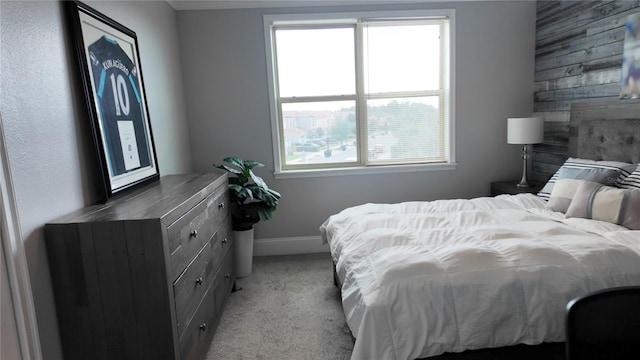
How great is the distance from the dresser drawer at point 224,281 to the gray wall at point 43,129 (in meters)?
0.98

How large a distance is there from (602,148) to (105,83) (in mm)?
3491

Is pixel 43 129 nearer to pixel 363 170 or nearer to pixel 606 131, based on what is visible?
pixel 363 170

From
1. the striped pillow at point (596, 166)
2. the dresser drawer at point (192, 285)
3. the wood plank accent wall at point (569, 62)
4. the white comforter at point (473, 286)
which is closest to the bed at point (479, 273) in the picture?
the white comforter at point (473, 286)

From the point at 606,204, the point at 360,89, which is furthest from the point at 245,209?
the point at 606,204

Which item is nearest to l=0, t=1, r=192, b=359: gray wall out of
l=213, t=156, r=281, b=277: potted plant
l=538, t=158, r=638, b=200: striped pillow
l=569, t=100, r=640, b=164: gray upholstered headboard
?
l=213, t=156, r=281, b=277: potted plant

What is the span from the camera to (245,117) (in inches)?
152

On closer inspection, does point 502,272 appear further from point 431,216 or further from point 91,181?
point 91,181

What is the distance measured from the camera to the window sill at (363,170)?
393 cm

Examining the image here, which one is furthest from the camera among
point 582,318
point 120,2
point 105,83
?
point 120,2

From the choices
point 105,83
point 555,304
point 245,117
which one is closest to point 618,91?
point 555,304

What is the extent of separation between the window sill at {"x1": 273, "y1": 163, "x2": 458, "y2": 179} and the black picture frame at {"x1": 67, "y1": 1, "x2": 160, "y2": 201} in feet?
4.78

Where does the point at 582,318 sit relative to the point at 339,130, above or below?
below

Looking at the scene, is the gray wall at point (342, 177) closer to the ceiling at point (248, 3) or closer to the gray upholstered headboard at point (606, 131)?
the ceiling at point (248, 3)

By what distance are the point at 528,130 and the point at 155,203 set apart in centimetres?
319
